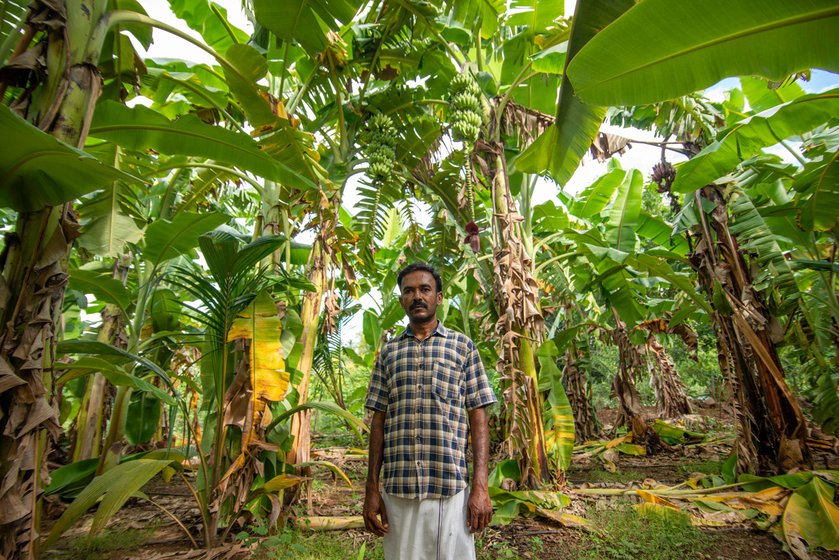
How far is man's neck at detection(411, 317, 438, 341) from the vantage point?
1.86 m

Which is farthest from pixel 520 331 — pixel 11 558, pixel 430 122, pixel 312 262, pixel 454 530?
pixel 11 558

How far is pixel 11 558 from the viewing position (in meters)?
1.29

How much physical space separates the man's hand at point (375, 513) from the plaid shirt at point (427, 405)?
0.24 feet

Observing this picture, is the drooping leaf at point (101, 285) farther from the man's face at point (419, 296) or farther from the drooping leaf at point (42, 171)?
the man's face at point (419, 296)

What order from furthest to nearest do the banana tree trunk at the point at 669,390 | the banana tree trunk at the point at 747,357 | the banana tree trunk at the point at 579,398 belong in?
the banana tree trunk at the point at 669,390 < the banana tree trunk at the point at 579,398 < the banana tree trunk at the point at 747,357

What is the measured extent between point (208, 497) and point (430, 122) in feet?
12.0

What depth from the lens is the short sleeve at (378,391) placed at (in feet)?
6.09

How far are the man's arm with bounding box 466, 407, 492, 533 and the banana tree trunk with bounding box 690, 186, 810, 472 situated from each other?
3.03 m

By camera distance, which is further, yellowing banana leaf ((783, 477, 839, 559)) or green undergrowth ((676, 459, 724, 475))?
green undergrowth ((676, 459, 724, 475))

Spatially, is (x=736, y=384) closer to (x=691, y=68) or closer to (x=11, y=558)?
(x=691, y=68)

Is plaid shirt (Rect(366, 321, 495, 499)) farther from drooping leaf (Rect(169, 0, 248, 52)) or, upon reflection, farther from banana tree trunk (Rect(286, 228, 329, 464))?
drooping leaf (Rect(169, 0, 248, 52))

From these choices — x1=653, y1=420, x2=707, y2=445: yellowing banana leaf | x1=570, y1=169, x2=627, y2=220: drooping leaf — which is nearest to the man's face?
x1=570, y1=169, x2=627, y2=220: drooping leaf

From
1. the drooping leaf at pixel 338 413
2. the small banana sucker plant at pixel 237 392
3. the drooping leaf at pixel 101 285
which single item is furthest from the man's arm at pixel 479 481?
the drooping leaf at pixel 101 285

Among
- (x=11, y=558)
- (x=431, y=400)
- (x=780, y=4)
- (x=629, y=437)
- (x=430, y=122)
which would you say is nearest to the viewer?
(x=11, y=558)
